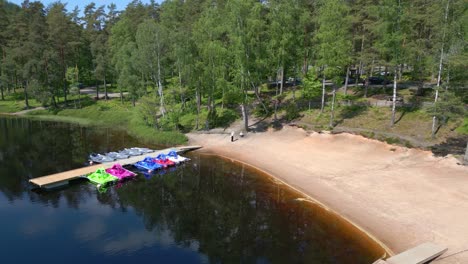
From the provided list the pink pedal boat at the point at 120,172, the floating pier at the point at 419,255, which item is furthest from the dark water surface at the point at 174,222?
the floating pier at the point at 419,255

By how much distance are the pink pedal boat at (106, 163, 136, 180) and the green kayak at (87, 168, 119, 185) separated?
504mm

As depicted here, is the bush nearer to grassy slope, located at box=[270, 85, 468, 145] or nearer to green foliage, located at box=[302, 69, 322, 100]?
grassy slope, located at box=[270, 85, 468, 145]

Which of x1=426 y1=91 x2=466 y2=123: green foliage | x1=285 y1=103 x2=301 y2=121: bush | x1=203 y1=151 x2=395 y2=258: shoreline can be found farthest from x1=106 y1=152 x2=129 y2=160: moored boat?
x1=426 y1=91 x2=466 y2=123: green foliage

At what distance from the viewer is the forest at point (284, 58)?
38594 mm

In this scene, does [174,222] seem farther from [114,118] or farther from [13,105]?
[13,105]

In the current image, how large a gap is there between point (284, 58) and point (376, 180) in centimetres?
2423

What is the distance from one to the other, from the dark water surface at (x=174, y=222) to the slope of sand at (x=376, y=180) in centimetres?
207

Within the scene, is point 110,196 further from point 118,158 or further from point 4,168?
point 4,168

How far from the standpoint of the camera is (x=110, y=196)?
104 ft

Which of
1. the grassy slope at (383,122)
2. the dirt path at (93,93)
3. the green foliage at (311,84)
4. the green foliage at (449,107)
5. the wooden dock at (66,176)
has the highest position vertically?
the green foliage at (311,84)

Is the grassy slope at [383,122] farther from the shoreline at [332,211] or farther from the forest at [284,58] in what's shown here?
the shoreline at [332,211]

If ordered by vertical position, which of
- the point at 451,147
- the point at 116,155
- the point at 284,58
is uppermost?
the point at 284,58

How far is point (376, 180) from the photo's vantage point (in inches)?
1254

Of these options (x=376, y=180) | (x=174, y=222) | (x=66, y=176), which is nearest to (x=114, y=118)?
(x=66, y=176)
